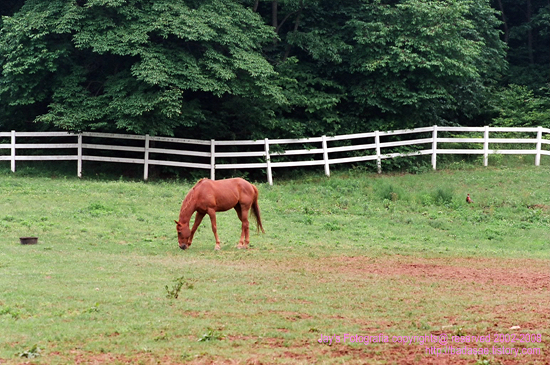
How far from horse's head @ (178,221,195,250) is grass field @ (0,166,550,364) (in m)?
0.22

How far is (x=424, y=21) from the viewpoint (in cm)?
2595

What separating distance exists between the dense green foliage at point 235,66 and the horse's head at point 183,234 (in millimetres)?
7807

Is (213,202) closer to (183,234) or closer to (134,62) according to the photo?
(183,234)

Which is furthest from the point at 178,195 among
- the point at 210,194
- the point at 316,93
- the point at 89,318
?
the point at 89,318

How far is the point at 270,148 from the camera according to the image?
24203mm

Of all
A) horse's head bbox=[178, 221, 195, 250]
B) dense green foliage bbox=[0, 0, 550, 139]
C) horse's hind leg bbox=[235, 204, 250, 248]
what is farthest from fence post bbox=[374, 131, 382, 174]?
horse's head bbox=[178, 221, 195, 250]

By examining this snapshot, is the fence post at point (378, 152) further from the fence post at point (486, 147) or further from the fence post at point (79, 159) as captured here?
the fence post at point (79, 159)

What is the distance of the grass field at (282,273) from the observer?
8172 millimetres

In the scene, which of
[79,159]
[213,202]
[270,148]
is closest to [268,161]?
[270,148]

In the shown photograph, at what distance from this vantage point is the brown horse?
14.5 m

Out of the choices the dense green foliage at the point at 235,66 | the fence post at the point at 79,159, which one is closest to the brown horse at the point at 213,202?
the dense green foliage at the point at 235,66

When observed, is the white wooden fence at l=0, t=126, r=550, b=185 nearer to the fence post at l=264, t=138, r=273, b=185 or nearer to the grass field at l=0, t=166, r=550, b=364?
the fence post at l=264, t=138, r=273, b=185

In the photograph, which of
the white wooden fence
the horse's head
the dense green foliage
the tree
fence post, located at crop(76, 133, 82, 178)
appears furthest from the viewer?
fence post, located at crop(76, 133, 82, 178)

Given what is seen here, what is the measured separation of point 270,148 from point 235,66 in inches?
121
